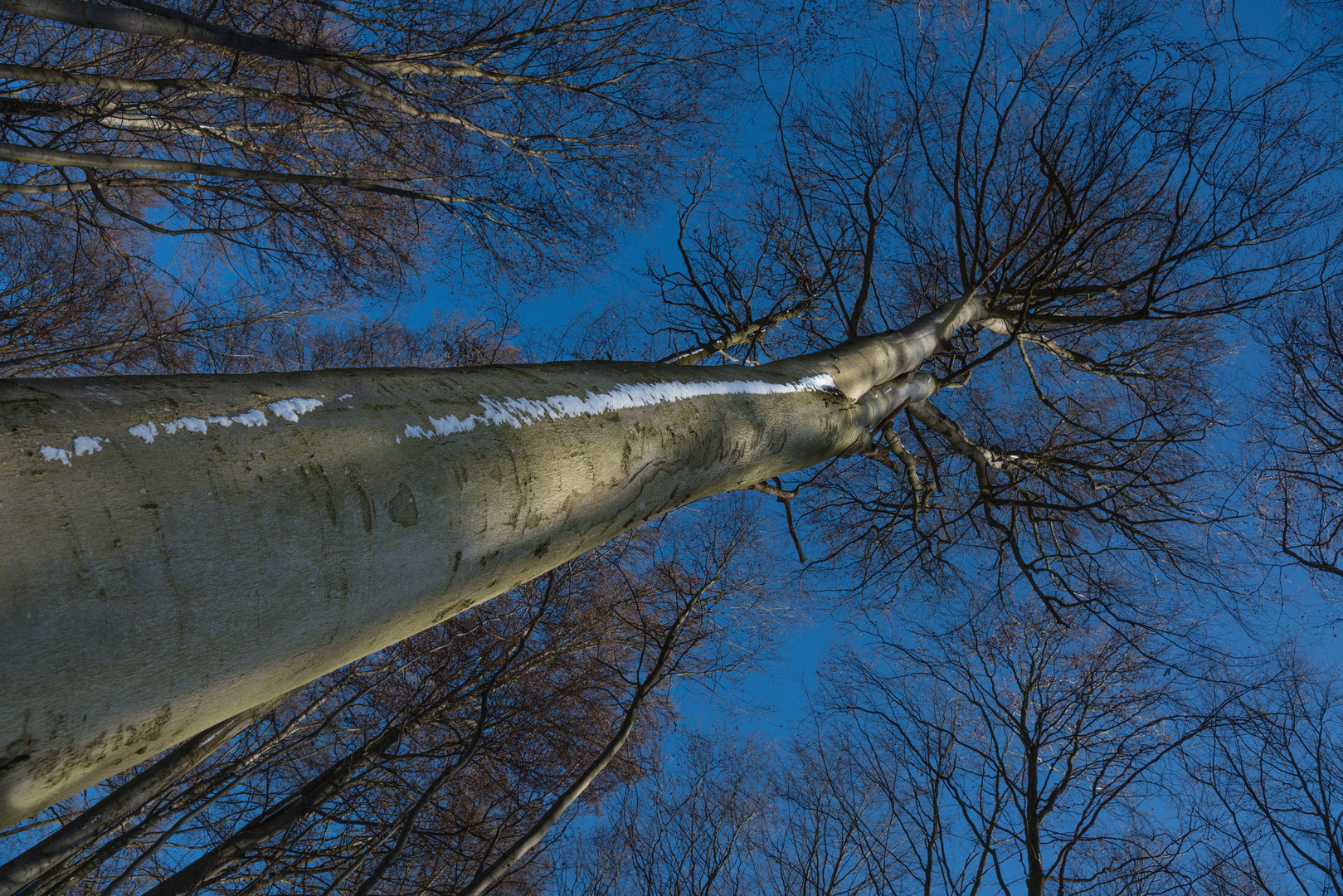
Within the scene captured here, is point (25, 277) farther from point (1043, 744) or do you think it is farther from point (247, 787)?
point (1043, 744)

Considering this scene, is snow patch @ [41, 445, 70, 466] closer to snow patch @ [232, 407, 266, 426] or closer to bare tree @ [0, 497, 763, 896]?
snow patch @ [232, 407, 266, 426]

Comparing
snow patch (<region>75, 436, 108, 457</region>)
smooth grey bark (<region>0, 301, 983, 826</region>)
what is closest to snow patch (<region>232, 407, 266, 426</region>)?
smooth grey bark (<region>0, 301, 983, 826</region>)

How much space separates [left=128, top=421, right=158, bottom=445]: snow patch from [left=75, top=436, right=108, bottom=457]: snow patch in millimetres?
34

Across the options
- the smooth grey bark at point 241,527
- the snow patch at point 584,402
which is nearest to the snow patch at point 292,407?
the smooth grey bark at point 241,527

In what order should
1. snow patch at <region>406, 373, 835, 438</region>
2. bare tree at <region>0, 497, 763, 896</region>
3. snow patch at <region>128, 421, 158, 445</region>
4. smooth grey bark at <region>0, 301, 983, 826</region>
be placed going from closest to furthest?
smooth grey bark at <region>0, 301, 983, 826</region>, snow patch at <region>128, 421, 158, 445</region>, snow patch at <region>406, 373, 835, 438</region>, bare tree at <region>0, 497, 763, 896</region>

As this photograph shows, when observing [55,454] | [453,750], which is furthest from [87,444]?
[453,750]

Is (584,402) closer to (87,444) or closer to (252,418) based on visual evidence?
(252,418)

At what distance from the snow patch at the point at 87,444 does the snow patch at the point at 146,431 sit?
3cm

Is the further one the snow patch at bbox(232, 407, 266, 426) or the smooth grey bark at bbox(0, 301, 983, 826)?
the snow patch at bbox(232, 407, 266, 426)

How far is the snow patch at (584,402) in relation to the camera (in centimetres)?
105

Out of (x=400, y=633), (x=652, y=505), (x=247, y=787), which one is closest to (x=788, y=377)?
(x=652, y=505)

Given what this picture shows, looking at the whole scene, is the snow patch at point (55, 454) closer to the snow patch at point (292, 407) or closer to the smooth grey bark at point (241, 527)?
the smooth grey bark at point (241, 527)

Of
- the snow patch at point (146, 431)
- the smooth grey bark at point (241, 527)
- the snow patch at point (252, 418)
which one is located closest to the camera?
the smooth grey bark at point (241, 527)

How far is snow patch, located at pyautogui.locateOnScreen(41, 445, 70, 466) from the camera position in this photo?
25.3 inches
